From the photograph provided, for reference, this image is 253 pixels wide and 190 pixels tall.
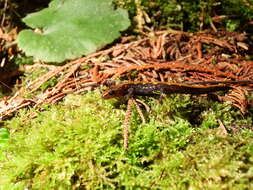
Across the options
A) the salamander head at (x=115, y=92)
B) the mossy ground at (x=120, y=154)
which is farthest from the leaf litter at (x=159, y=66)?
the mossy ground at (x=120, y=154)

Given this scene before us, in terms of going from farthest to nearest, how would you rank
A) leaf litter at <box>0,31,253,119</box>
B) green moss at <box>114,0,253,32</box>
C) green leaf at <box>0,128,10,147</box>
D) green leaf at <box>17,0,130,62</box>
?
green moss at <box>114,0,253,32</box> → green leaf at <box>17,0,130,62</box> → leaf litter at <box>0,31,253,119</box> → green leaf at <box>0,128,10,147</box>

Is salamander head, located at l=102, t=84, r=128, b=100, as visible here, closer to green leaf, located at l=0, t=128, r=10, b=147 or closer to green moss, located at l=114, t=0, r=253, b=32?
green leaf, located at l=0, t=128, r=10, b=147

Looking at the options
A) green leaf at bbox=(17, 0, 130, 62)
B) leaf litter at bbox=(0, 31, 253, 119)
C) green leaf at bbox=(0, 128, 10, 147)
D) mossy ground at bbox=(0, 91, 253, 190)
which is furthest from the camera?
green leaf at bbox=(17, 0, 130, 62)

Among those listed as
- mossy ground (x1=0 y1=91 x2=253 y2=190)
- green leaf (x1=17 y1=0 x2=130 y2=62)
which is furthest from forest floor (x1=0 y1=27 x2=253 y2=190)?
green leaf (x1=17 y1=0 x2=130 y2=62)

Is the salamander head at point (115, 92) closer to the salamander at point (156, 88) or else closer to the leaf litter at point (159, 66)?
the salamander at point (156, 88)

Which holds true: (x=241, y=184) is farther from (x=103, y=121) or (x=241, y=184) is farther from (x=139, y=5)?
(x=139, y=5)

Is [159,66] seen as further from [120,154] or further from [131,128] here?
[120,154]
